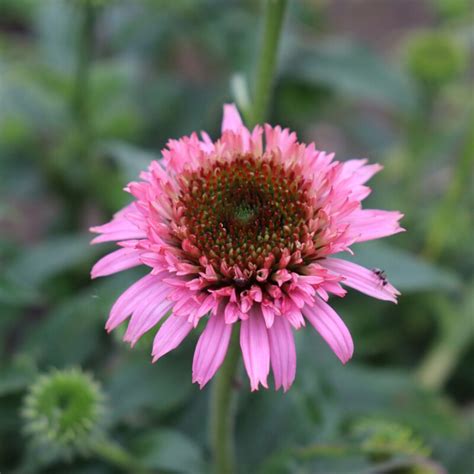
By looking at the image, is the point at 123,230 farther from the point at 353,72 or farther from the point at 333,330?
the point at 353,72

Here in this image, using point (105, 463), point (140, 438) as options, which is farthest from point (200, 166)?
point (105, 463)

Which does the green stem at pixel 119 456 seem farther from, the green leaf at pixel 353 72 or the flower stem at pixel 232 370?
the green leaf at pixel 353 72

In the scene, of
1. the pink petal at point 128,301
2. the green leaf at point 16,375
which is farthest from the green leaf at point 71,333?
the pink petal at point 128,301

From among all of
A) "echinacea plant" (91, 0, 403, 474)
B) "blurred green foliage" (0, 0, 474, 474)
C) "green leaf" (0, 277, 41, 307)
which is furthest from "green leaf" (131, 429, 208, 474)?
"green leaf" (0, 277, 41, 307)

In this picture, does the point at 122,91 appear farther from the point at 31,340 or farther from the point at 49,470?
the point at 49,470

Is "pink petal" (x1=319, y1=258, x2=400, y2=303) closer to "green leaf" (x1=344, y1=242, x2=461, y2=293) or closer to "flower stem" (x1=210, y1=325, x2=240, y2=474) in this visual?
"flower stem" (x1=210, y1=325, x2=240, y2=474)

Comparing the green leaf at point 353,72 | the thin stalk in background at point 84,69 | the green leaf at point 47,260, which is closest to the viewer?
the green leaf at point 47,260
